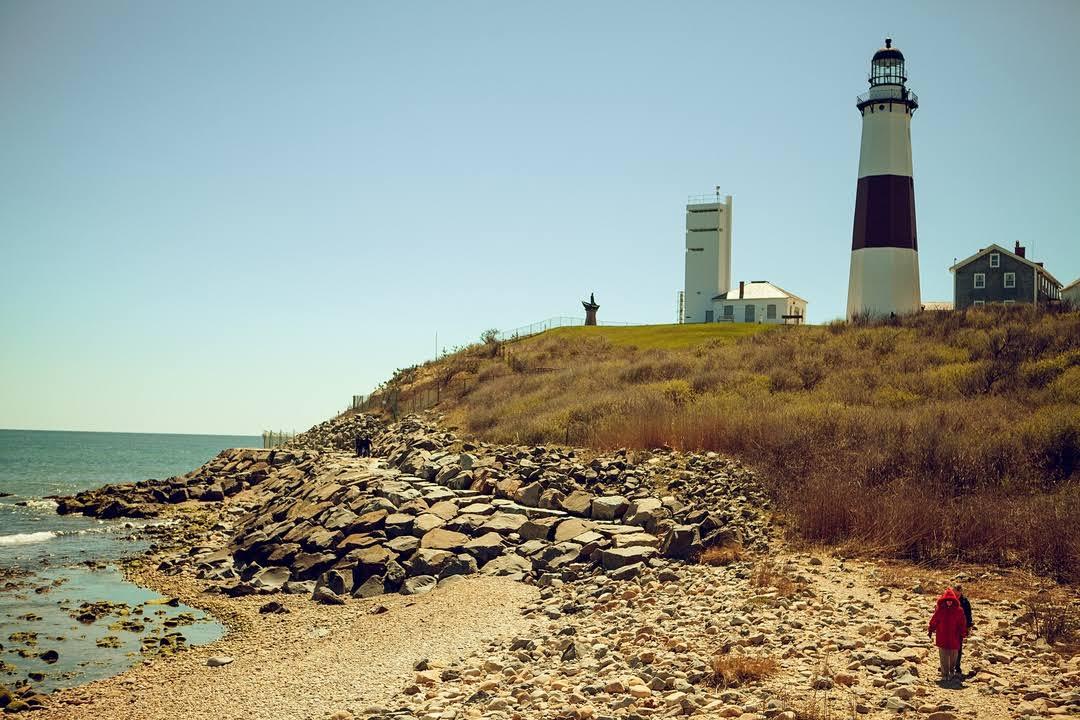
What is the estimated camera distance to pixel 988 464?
58.1 feet

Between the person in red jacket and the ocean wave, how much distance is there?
3137 centimetres

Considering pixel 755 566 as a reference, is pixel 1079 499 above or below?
above

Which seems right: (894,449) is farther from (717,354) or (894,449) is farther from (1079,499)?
(717,354)

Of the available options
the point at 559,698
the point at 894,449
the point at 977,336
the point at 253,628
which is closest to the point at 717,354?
the point at 977,336

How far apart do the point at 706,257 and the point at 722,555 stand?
56800mm

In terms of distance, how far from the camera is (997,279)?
56969 mm

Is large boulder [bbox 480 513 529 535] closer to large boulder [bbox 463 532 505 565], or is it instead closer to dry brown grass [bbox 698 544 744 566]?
large boulder [bbox 463 532 505 565]

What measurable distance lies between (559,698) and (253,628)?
897 cm

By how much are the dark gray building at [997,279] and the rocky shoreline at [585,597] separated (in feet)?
144

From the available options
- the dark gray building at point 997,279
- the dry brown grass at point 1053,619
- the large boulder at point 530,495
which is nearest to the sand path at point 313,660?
the large boulder at point 530,495

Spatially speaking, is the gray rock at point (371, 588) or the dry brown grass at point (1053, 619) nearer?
the dry brown grass at point (1053, 619)

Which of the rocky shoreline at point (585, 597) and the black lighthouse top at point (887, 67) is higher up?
the black lighthouse top at point (887, 67)

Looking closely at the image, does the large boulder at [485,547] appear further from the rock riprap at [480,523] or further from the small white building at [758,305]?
the small white building at [758,305]

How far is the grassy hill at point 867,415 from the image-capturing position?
1519 cm
